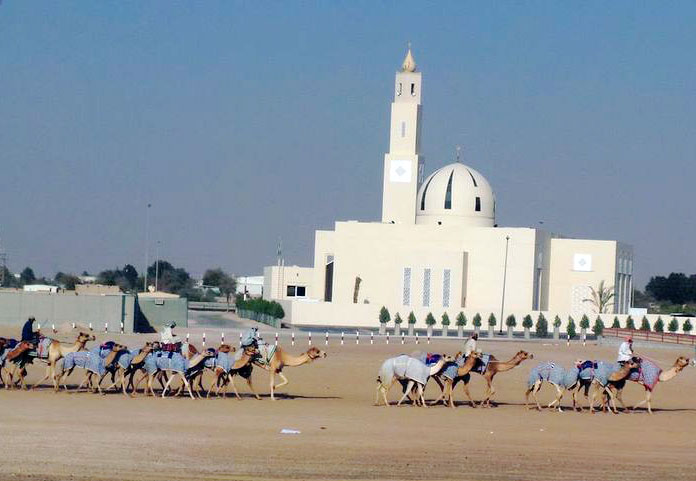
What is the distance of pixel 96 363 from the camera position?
83.3 feet

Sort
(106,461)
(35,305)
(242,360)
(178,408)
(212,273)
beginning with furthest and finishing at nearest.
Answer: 1. (212,273)
2. (35,305)
3. (242,360)
4. (178,408)
5. (106,461)

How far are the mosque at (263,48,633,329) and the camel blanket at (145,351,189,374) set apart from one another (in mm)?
49886

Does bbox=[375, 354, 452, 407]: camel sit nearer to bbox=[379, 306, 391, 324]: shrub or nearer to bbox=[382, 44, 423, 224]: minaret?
bbox=[379, 306, 391, 324]: shrub

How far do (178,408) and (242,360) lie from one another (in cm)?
223

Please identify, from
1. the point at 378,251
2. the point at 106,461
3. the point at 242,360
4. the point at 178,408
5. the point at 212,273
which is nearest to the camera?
the point at 106,461

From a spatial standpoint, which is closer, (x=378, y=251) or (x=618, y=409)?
(x=618, y=409)

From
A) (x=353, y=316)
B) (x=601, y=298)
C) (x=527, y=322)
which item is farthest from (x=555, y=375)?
(x=601, y=298)

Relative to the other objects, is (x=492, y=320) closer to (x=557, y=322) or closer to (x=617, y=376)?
(x=557, y=322)

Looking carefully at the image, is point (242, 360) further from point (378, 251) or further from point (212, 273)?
point (212, 273)

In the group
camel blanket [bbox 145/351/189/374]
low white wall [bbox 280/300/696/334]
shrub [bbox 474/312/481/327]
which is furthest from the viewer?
low white wall [bbox 280/300/696/334]

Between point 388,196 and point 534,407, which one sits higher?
point 388,196

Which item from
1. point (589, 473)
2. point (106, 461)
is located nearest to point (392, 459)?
point (589, 473)

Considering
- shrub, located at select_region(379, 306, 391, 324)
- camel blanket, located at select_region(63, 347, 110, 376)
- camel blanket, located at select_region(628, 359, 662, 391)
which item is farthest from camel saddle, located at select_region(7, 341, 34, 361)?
shrub, located at select_region(379, 306, 391, 324)

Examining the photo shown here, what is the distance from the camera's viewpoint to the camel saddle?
26016mm
